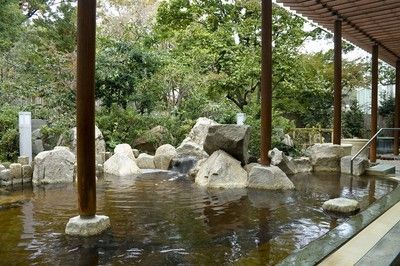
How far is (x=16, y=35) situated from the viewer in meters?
16.7

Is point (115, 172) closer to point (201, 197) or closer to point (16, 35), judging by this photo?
point (201, 197)

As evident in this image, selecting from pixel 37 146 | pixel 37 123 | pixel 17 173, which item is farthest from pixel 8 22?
pixel 17 173

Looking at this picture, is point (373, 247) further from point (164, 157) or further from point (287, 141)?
point (287, 141)

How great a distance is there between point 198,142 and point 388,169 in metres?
5.88

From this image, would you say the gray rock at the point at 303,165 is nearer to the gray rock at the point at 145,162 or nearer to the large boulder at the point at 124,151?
the gray rock at the point at 145,162

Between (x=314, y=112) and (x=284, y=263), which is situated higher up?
(x=314, y=112)

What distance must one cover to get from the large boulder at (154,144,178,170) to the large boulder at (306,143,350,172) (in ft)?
13.7

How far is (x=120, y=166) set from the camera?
11.0 meters

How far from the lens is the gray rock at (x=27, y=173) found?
913 cm

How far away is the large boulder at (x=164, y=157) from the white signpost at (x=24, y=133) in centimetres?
369

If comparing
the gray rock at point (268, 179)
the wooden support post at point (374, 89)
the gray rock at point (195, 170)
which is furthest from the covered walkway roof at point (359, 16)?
the gray rock at point (195, 170)

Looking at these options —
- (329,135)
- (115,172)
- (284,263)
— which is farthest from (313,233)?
(329,135)

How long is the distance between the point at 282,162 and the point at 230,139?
2096mm

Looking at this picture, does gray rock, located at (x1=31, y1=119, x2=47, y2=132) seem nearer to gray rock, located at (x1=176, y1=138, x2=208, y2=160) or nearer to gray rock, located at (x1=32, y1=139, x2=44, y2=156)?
gray rock, located at (x1=32, y1=139, x2=44, y2=156)
